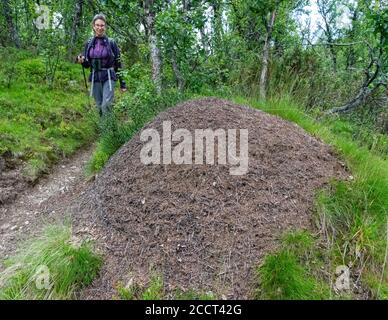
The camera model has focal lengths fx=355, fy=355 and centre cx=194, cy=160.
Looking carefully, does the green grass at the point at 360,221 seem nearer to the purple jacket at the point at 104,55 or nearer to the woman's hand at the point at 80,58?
the purple jacket at the point at 104,55

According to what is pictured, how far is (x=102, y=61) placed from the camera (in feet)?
19.9

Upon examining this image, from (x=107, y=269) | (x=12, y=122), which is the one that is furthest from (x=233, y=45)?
(x=107, y=269)

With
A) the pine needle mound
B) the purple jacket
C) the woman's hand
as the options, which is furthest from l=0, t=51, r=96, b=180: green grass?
the pine needle mound

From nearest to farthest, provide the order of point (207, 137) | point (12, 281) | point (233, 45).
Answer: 1. point (12, 281)
2. point (207, 137)
3. point (233, 45)

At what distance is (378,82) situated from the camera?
7.20 metres

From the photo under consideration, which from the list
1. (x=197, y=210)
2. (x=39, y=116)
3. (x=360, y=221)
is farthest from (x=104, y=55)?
(x=360, y=221)
